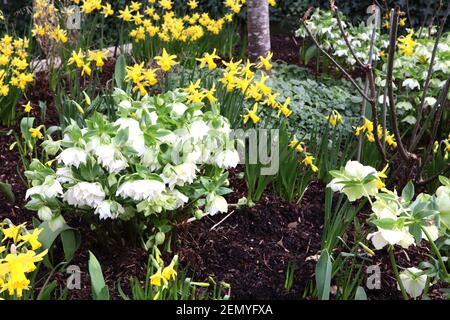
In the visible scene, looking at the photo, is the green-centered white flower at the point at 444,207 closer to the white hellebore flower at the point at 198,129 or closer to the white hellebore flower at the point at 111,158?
the white hellebore flower at the point at 198,129

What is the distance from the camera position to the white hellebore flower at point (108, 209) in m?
2.01

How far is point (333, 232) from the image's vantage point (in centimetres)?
221

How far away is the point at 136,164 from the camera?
1.96 metres

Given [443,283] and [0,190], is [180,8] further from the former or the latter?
[443,283]

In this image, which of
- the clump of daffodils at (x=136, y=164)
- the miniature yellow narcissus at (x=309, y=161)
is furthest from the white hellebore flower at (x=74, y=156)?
the miniature yellow narcissus at (x=309, y=161)

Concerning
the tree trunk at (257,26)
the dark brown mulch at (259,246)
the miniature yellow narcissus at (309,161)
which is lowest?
the dark brown mulch at (259,246)

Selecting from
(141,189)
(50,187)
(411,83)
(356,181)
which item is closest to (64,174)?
(50,187)

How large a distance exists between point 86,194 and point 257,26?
2232 millimetres

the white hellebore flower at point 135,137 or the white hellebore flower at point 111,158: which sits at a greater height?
the white hellebore flower at point 135,137

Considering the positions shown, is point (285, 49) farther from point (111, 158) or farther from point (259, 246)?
point (111, 158)

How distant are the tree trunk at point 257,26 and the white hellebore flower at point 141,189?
219 centimetres

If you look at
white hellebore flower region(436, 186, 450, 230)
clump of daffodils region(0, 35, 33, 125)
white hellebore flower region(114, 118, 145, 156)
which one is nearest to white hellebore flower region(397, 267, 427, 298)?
white hellebore flower region(436, 186, 450, 230)

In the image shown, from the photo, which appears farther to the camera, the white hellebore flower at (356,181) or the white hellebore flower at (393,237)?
the white hellebore flower at (356,181)

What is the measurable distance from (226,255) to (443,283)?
2.56 feet
